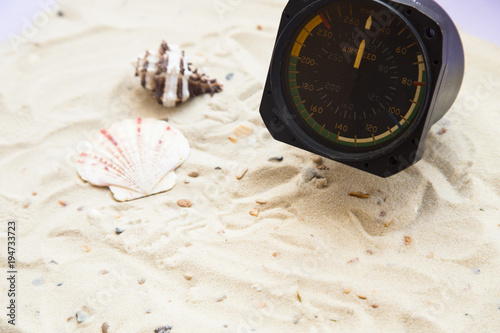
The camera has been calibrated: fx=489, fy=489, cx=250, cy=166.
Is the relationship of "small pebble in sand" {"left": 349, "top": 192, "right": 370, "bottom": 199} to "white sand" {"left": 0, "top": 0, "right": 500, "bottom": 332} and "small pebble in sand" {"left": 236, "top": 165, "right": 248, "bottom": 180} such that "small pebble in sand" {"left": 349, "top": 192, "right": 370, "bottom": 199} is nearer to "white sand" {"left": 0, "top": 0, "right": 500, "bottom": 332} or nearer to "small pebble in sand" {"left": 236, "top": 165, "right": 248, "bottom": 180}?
"white sand" {"left": 0, "top": 0, "right": 500, "bottom": 332}

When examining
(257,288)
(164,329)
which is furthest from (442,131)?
(164,329)

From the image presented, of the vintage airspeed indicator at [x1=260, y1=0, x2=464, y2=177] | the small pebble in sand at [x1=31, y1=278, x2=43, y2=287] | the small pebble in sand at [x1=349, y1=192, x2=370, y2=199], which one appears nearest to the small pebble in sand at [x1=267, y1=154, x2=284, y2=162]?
the vintage airspeed indicator at [x1=260, y1=0, x2=464, y2=177]

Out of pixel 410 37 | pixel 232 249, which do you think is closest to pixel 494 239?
pixel 410 37

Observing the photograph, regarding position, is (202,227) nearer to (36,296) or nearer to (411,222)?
(36,296)

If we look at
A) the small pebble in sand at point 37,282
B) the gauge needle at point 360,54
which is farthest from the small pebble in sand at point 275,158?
the small pebble in sand at point 37,282

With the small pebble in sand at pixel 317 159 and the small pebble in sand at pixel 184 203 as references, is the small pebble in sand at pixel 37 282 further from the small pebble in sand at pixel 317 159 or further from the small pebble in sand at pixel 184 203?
the small pebble in sand at pixel 317 159
